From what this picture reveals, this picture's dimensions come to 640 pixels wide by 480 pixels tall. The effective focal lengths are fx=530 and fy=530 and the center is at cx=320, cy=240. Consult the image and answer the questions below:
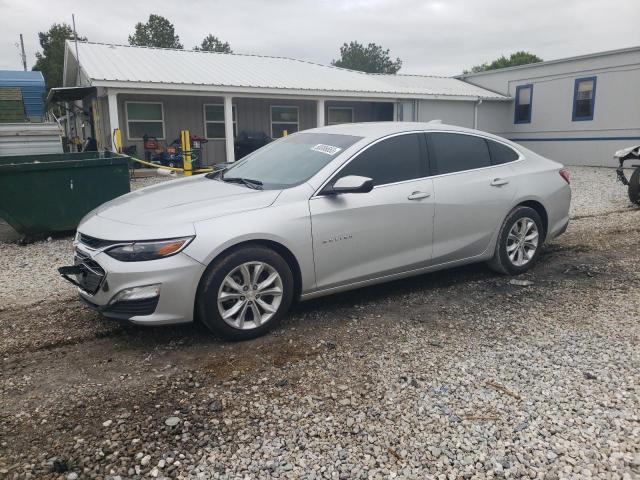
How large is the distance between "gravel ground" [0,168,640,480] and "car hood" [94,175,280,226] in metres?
0.95

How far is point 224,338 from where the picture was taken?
13.1 ft

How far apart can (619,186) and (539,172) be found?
948 centimetres

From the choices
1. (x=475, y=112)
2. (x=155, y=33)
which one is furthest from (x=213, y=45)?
(x=475, y=112)

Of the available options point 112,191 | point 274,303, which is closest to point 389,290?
point 274,303

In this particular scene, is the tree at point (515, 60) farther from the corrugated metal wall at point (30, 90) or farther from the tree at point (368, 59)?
the corrugated metal wall at point (30, 90)

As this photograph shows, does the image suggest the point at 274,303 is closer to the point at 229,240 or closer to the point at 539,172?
the point at 229,240

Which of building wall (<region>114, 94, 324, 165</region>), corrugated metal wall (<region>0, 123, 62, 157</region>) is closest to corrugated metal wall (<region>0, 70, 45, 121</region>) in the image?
building wall (<region>114, 94, 324, 165</region>)

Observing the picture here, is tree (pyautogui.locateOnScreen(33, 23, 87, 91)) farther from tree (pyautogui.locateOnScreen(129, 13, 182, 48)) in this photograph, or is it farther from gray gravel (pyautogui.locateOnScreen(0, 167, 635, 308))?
gray gravel (pyautogui.locateOnScreen(0, 167, 635, 308))

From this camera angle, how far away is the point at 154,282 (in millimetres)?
3660

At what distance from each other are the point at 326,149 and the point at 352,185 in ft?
2.25

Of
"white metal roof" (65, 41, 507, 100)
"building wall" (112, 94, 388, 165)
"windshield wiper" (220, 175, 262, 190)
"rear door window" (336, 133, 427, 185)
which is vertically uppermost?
"white metal roof" (65, 41, 507, 100)

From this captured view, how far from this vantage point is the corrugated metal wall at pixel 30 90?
56.7 feet

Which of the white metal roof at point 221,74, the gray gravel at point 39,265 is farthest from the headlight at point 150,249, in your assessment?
the white metal roof at point 221,74

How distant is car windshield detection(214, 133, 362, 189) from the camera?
4.53m
